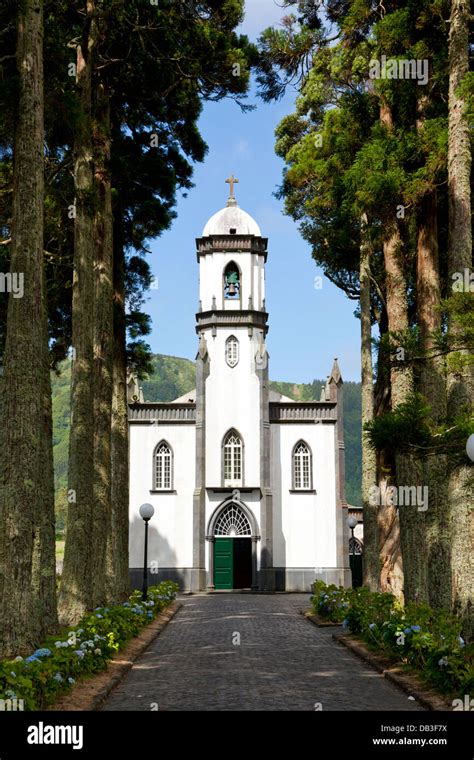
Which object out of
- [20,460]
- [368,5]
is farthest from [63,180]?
[20,460]

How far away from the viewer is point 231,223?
39.2 metres

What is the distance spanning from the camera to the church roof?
38.9m

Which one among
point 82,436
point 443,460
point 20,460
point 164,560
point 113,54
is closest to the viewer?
point 20,460

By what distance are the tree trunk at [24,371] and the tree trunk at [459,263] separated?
16.7 ft

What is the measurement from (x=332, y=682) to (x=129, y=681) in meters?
2.67

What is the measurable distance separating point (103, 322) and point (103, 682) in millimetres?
8454

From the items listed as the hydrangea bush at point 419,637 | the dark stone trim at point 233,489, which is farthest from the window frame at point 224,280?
the hydrangea bush at point 419,637

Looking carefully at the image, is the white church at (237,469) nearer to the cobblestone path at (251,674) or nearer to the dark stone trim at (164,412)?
the dark stone trim at (164,412)

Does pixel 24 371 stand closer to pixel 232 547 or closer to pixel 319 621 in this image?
pixel 319 621

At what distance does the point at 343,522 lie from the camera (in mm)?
36125

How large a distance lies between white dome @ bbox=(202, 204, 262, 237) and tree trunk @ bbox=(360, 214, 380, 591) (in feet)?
60.0

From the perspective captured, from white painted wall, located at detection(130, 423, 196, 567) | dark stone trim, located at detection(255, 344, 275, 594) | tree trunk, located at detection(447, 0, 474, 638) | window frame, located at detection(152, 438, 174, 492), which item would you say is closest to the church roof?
dark stone trim, located at detection(255, 344, 275, 594)

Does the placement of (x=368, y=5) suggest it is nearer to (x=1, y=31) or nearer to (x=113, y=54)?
(x=113, y=54)

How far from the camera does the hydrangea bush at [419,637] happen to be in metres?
9.11
